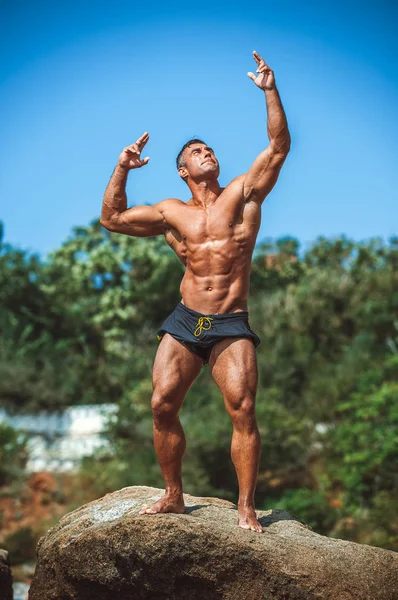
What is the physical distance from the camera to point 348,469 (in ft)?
48.6

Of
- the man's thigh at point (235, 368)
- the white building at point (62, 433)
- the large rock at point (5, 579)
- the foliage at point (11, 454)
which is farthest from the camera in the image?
the white building at point (62, 433)

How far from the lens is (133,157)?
244 inches

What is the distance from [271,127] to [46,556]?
3566 mm

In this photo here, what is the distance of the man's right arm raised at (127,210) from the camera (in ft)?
20.0

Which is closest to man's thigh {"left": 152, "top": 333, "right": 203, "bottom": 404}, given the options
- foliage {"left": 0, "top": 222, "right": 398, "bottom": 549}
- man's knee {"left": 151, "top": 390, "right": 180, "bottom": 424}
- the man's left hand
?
man's knee {"left": 151, "top": 390, "right": 180, "bottom": 424}

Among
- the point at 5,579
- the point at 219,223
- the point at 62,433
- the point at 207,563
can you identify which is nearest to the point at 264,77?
the point at 219,223

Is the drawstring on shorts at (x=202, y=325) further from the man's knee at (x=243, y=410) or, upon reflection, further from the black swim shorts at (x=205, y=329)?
the man's knee at (x=243, y=410)

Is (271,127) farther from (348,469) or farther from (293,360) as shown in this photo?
(293,360)

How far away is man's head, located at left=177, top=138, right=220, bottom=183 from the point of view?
6000mm

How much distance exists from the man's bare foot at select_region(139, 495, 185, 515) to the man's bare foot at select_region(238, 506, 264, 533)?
0.45 meters

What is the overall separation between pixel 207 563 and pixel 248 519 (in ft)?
1.67

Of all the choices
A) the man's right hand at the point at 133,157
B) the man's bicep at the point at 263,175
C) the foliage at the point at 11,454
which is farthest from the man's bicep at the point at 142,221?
the foliage at the point at 11,454

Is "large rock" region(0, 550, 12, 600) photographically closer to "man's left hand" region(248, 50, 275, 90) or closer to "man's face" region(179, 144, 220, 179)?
"man's face" region(179, 144, 220, 179)

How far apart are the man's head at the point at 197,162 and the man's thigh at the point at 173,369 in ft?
4.19
